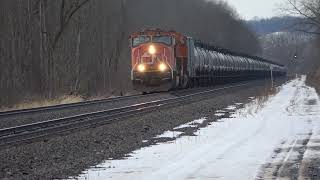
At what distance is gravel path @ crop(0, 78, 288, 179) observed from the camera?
9.70 meters

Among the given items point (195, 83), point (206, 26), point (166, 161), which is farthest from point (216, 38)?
point (166, 161)

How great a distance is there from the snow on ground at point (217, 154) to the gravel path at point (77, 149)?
1.79 ft

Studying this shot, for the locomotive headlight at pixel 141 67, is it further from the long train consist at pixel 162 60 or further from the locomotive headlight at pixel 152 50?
the locomotive headlight at pixel 152 50

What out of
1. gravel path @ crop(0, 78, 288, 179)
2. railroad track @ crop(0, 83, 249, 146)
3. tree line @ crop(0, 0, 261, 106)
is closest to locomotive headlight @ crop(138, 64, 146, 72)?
tree line @ crop(0, 0, 261, 106)

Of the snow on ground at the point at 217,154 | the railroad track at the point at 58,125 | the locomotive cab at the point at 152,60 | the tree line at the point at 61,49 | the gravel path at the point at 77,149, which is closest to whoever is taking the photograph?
the snow on ground at the point at 217,154

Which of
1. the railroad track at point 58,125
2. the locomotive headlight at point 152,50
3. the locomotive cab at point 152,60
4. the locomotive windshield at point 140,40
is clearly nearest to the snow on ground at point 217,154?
the railroad track at point 58,125

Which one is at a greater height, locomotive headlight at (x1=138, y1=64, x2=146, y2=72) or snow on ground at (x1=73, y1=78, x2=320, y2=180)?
locomotive headlight at (x1=138, y1=64, x2=146, y2=72)

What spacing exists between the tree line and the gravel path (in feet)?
44.6

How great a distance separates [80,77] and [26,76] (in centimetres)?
644

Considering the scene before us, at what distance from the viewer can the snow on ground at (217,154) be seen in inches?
356

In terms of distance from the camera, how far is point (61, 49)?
3853cm

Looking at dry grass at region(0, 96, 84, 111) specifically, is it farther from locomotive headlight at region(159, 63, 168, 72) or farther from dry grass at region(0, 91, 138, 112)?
locomotive headlight at region(159, 63, 168, 72)

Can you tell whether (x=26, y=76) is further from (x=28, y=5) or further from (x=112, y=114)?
(x=112, y=114)

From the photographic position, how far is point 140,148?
12156 millimetres
